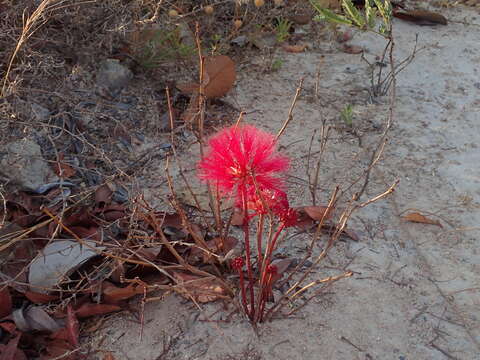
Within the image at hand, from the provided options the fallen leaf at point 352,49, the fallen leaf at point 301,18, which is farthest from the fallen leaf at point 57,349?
the fallen leaf at point 301,18

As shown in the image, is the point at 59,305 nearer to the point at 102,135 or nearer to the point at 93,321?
the point at 93,321

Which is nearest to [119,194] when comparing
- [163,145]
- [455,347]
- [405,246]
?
[163,145]

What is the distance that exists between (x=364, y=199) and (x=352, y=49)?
→ 1.56 m

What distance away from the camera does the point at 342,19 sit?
1668 millimetres

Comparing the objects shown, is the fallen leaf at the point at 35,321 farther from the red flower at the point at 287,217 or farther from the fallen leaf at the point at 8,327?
the red flower at the point at 287,217

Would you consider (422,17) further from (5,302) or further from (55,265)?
(5,302)

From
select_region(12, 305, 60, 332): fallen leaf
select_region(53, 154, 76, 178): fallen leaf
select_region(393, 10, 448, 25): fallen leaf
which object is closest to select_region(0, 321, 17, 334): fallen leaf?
select_region(12, 305, 60, 332): fallen leaf

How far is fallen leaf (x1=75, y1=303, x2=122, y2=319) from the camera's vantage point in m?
1.65

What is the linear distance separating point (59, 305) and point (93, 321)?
0.37 ft

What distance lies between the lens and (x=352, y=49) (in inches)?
139

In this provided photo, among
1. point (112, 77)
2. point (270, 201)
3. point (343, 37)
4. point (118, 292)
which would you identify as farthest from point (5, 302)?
point (343, 37)

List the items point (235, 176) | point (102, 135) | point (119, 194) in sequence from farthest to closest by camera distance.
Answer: point (102, 135) < point (119, 194) < point (235, 176)

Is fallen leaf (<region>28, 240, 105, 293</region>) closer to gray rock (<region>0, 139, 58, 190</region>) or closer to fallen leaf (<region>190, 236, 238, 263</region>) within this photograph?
fallen leaf (<region>190, 236, 238, 263</region>)

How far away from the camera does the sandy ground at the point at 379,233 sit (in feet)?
5.15
